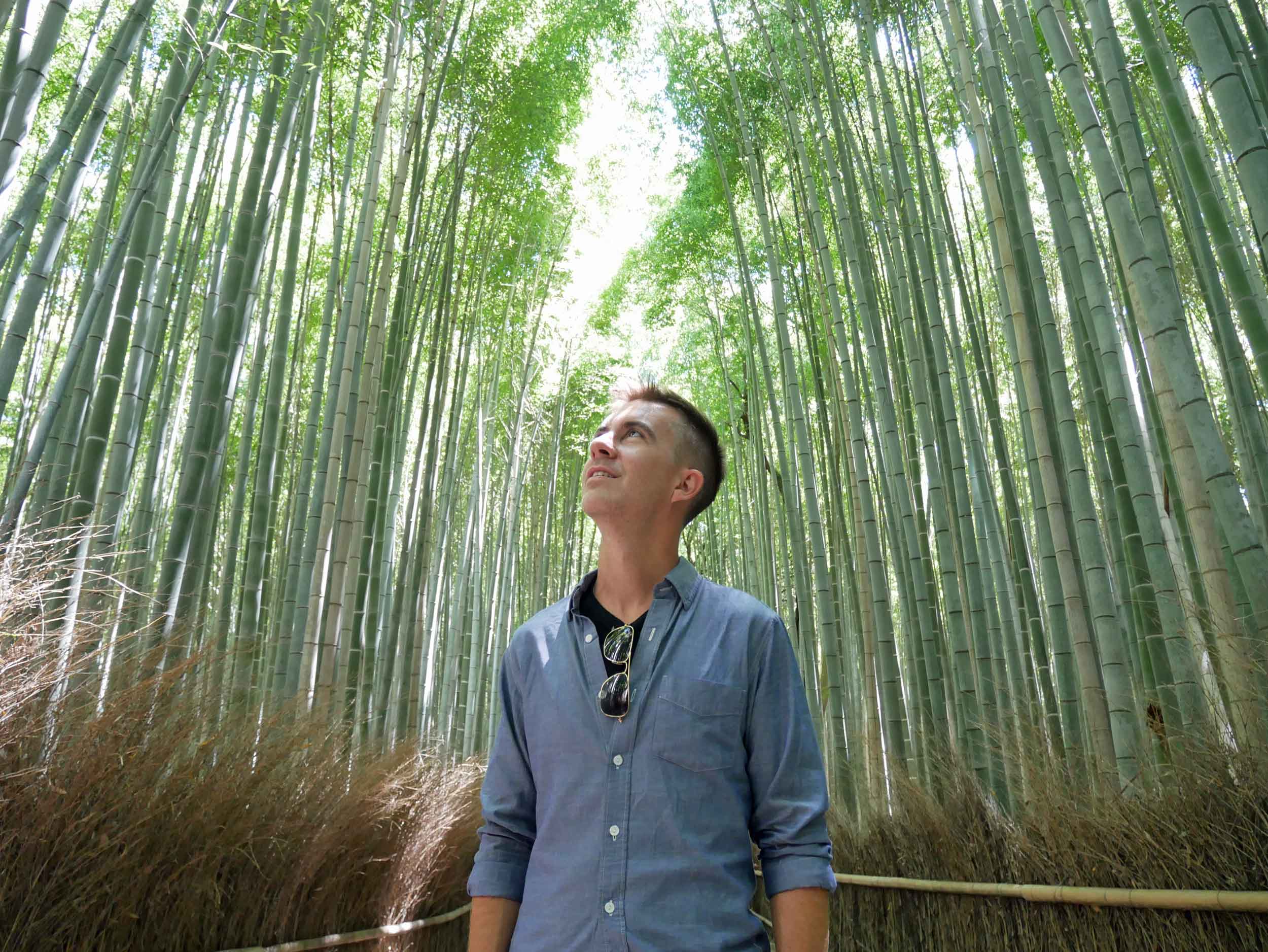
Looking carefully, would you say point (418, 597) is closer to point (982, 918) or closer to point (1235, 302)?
point (982, 918)

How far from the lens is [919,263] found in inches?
130

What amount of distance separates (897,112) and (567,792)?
5559mm

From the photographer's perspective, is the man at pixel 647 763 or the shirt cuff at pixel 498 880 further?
the shirt cuff at pixel 498 880

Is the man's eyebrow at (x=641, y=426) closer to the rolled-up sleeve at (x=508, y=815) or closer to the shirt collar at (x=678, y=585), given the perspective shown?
the shirt collar at (x=678, y=585)

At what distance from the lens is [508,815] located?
1.09m

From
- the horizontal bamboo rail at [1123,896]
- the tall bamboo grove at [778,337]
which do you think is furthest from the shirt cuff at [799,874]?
the tall bamboo grove at [778,337]

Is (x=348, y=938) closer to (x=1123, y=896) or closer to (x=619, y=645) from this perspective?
(x=619, y=645)

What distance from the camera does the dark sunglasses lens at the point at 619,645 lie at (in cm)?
109

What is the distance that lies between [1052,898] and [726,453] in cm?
238

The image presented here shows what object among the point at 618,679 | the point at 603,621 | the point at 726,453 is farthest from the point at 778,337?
the point at 618,679

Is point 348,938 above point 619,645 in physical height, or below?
below

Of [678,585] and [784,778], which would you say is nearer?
[784,778]

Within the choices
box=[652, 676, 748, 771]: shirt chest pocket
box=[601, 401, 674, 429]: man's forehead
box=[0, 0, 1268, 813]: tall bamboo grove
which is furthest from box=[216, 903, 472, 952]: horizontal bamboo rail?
box=[601, 401, 674, 429]: man's forehead

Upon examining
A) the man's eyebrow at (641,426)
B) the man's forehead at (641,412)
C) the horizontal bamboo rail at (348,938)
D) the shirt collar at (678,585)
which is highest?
the man's forehead at (641,412)
